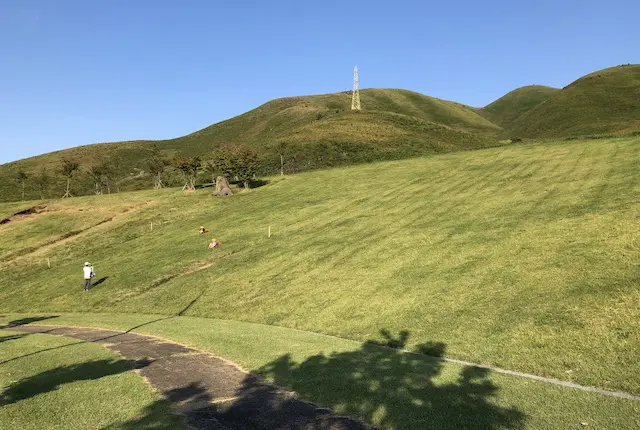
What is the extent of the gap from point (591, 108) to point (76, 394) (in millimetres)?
163789

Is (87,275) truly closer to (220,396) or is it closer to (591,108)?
(220,396)

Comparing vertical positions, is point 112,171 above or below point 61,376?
above

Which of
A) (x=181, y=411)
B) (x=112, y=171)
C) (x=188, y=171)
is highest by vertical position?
(x=112, y=171)

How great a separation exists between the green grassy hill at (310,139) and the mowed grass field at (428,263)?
40.7 metres

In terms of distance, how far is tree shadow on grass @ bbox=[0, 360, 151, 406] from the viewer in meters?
10.2

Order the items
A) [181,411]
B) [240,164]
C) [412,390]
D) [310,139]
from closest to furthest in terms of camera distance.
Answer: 1. [181,411]
2. [412,390]
3. [240,164]
4. [310,139]

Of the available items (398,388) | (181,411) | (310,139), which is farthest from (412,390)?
(310,139)

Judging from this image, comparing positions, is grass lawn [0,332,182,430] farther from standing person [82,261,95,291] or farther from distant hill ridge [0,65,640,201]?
distant hill ridge [0,65,640,201]

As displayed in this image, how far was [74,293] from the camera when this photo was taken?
104ft

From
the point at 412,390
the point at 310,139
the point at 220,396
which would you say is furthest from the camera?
the point at 310,139

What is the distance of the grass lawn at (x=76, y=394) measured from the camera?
28.0 feet

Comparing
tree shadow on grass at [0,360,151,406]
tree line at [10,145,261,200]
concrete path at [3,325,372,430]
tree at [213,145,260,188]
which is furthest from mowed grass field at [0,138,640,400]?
tree line at [10,145,261,200]

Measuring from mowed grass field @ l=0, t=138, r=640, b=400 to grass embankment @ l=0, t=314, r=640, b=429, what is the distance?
124cm

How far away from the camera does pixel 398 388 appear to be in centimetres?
951
